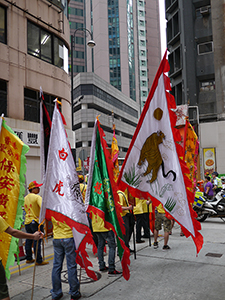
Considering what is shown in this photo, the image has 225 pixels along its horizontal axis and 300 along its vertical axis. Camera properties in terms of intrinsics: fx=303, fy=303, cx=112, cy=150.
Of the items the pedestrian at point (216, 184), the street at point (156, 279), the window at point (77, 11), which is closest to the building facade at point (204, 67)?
the pedestrian at point (216, 184)

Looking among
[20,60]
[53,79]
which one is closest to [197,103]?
[53,79]

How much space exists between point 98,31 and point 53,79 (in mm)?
76069

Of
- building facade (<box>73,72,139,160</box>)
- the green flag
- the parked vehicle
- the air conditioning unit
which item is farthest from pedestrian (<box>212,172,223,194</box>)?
building facade (<box>73,72,139,160</box>)

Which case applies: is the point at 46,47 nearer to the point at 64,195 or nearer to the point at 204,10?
the point at 64,195

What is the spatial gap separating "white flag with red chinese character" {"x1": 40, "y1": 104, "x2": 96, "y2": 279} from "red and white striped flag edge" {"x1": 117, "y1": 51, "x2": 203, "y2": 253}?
1104 millimetres

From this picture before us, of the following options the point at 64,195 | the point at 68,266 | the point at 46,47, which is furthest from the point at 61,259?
the point at 46,47

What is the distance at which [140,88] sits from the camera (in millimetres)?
98062

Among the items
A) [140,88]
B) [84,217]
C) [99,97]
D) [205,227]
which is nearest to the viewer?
[84,217]

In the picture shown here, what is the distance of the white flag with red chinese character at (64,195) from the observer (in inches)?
199

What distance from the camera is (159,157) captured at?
5.85 m

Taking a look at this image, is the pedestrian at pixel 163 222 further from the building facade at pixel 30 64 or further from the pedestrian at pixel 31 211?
the building facade at pixel 30 64

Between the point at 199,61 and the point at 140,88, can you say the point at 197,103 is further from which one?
the point at 140,88

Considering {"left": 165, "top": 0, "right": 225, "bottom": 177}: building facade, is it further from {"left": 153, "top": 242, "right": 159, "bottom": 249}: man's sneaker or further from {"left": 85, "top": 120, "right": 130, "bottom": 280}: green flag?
{"left": 85, "top": 120, "right": 130, "bottom": 280}: green flag

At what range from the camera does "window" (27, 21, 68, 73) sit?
15778 millimetres
